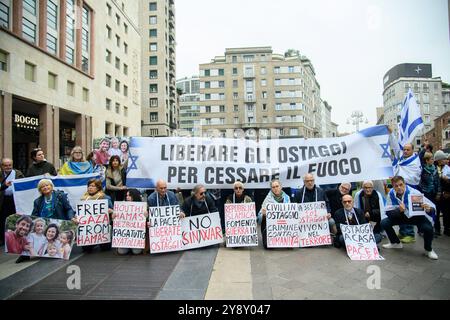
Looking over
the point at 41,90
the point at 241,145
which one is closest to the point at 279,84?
the point at 41,90

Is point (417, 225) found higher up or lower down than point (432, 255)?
higher up

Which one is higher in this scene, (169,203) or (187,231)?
(169,203)

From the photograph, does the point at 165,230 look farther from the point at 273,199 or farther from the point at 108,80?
the point at 108,80

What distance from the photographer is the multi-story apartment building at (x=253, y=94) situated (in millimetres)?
73875

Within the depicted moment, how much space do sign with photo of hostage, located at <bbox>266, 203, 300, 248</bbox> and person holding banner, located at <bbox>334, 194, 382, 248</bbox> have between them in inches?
30.8

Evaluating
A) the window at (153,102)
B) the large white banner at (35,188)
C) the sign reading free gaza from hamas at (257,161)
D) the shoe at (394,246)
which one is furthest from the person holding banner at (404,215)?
the window at (153,102)

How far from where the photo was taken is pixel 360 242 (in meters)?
4.91

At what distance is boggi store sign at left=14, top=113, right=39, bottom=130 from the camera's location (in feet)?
55.4

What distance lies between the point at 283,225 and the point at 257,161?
155 centimetres

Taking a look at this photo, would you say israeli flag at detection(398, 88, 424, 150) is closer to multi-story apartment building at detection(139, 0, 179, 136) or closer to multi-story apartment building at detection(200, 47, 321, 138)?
multi-story apartment building at detection(139, 0, 179, 136)

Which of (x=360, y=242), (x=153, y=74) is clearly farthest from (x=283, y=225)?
(x=153, y=74)

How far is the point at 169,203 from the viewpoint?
5.45m
